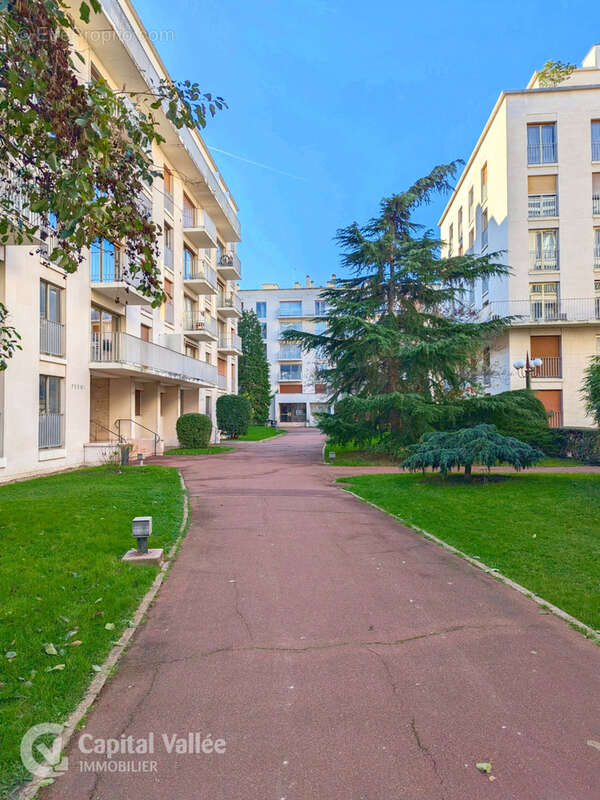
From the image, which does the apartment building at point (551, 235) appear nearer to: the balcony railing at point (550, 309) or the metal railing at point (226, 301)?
the balcony railing at point (550, 309)

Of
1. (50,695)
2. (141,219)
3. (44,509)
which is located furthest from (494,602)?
(44,509)

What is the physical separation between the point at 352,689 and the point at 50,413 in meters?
14.4

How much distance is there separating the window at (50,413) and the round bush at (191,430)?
852 cm

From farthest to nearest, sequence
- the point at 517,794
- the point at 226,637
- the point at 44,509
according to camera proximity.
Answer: the point at 44,509, the point at 226,637, the point at 517,794

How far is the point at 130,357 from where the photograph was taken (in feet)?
60.2

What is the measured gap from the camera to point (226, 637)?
4.17 m

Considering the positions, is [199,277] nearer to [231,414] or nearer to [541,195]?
[231,414]

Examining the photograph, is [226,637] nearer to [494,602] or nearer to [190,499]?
[494,602]

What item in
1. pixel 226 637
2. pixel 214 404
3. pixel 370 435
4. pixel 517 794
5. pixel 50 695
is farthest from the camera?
pixel 214 404

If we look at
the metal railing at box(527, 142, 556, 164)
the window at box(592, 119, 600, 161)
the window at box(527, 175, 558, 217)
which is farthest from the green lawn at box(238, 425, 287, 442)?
the window at box(592, 119, 600, 161)

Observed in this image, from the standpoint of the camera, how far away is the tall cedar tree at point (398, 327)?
18.2 metres

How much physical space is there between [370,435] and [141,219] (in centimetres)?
1529

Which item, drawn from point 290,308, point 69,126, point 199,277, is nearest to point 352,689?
point 69,126

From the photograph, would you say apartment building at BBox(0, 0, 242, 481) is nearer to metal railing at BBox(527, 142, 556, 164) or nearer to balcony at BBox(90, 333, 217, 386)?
balcony at BBox(90, 333, 217, 386)
